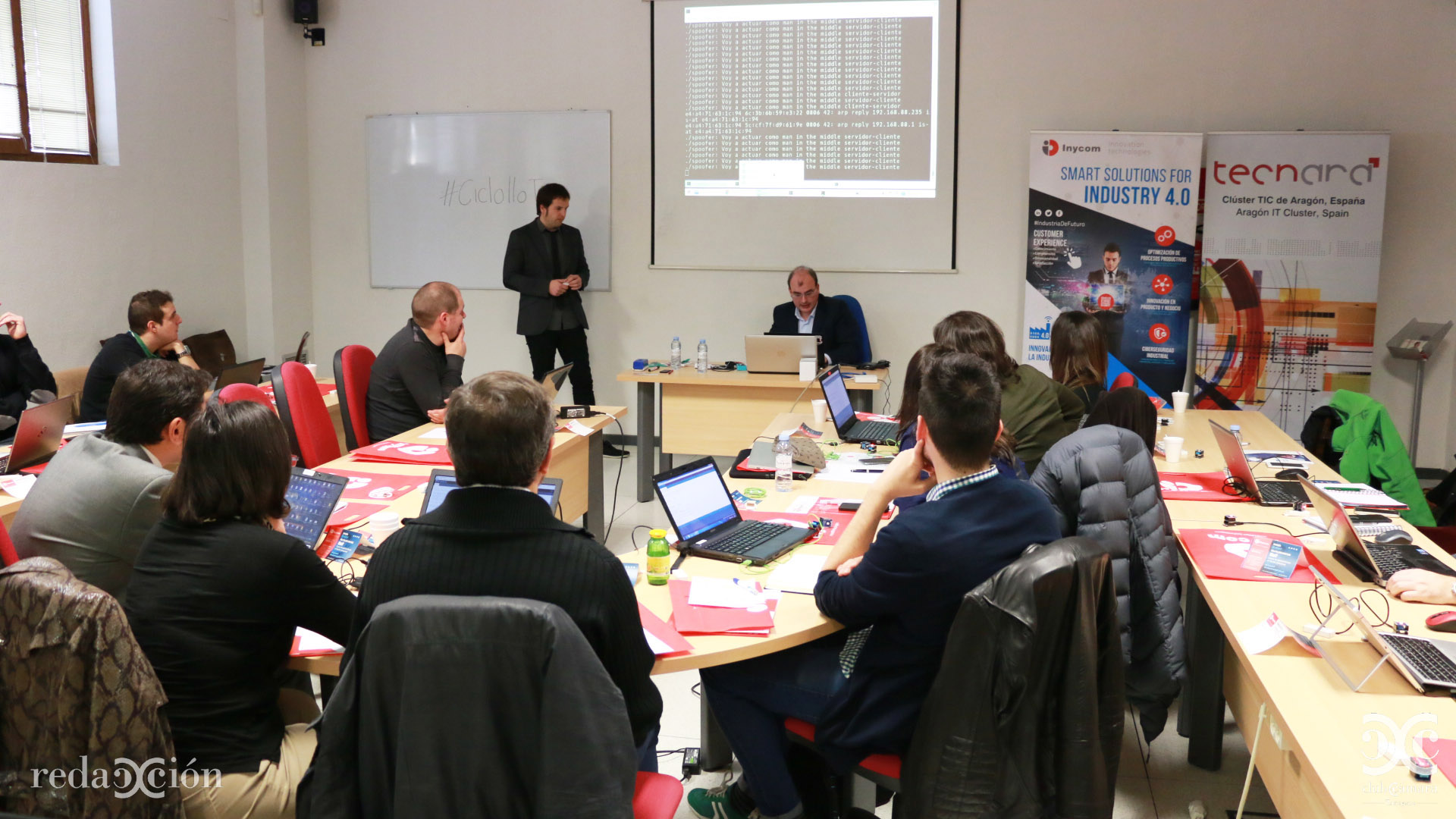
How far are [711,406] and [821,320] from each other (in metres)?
1.07

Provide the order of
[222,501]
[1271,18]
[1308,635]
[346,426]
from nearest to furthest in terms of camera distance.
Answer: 1. [222,501]
2. [1308,635]
3. [346,426]
4. [1271,18]

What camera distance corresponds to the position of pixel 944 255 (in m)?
6.64

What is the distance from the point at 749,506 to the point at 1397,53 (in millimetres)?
5221

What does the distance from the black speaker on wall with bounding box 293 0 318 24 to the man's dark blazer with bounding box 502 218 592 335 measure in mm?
2066

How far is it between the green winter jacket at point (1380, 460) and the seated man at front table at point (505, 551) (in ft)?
11.8

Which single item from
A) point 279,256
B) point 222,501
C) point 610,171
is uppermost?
point 610,171

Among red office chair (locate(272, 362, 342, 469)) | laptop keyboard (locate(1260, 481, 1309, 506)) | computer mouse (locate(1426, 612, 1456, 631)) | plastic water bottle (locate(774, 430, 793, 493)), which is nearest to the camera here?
computer mouse (locate(1426, 612, 1456, 631))

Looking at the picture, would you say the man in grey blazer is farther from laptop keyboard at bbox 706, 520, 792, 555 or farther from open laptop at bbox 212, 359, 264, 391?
open laptop at bbox 212, 359, 264, 391

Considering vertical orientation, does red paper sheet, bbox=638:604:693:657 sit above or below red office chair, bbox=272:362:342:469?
below

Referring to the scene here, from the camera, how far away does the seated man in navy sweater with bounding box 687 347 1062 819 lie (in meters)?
2.05

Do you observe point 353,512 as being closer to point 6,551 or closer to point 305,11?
point 6,551

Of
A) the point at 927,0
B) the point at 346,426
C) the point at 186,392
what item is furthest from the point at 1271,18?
the point at 186,392

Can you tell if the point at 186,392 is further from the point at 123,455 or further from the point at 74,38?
the point at 74,38

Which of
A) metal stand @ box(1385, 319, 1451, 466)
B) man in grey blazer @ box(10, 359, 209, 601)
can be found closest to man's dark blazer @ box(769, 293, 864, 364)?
metal stand @ box(1385, 319, 1451, 466)
